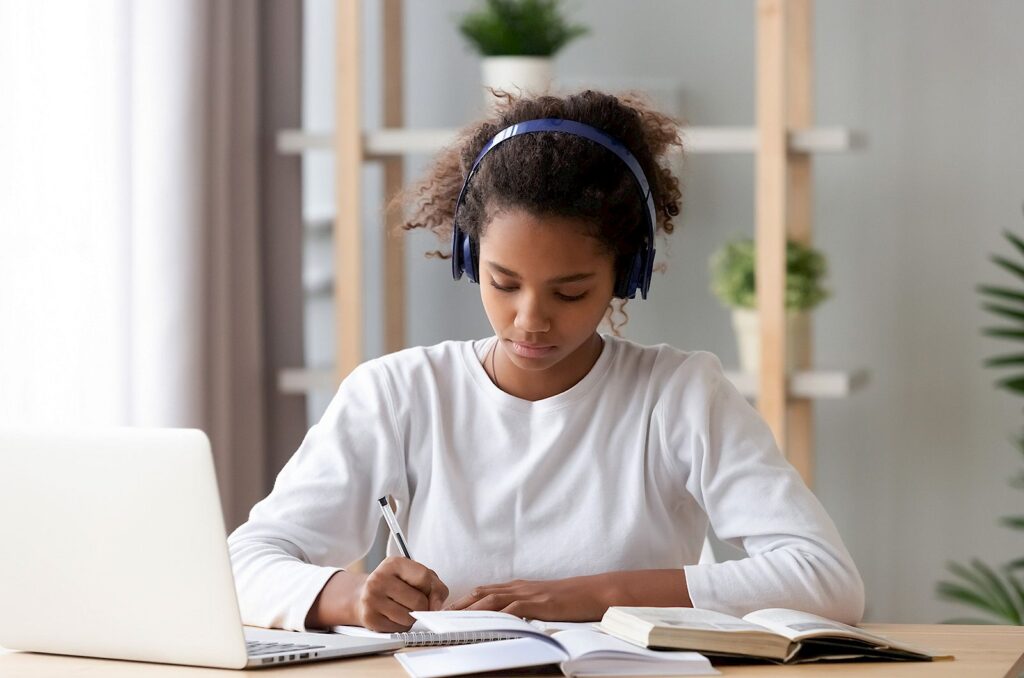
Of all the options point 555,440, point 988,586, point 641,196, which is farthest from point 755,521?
point 988,586

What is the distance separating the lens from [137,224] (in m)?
2.50

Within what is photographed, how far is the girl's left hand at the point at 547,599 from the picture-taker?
4.13ft

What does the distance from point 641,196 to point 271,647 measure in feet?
2.02

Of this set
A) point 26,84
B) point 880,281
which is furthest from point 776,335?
point 26,84

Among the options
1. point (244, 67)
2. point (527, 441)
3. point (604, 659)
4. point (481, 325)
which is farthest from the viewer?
point (481, 325)

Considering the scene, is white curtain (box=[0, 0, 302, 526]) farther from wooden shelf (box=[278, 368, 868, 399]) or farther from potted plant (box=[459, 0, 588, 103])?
wooden shelf (box=[278, 368, 868, 399])

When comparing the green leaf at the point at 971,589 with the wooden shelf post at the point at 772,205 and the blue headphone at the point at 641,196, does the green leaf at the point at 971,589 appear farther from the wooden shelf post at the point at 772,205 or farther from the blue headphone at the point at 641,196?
the blue headphone at the point at 641,196

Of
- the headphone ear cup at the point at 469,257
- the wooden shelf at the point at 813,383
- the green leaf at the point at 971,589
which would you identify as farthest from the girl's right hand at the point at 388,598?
the green leaf at the point at 971,589

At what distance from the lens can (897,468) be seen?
116 inches

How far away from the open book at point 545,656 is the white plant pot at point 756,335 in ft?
5.15

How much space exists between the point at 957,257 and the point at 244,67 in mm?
1541

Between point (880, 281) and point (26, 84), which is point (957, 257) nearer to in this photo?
point (880, 281)

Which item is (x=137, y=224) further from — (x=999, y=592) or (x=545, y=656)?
(x=999, y=592)

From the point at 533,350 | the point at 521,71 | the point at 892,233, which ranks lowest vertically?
the point at 533,350
